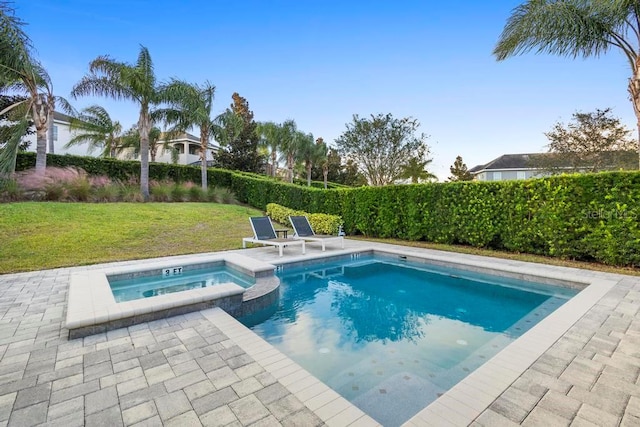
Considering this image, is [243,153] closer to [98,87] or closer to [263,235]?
[98,87]

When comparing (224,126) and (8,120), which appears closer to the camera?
(8,120)

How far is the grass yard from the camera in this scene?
872cm

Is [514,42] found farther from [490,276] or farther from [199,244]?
[199,244]

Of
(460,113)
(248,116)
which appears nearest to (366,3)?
(460,113)

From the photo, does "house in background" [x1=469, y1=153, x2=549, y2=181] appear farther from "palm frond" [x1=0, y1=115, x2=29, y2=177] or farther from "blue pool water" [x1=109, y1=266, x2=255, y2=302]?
"palm frond" [x1=0, y1=115, x2=29, y2=177]

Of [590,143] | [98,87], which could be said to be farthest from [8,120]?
[590,143]

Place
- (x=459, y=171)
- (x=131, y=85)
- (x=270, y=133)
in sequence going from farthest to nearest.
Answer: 1. (x=459, y=171)
2. (x=270, y=133)
3. (x=131, y=85)

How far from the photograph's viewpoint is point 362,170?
28.1m

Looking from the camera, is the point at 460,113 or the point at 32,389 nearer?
the point at 32,389

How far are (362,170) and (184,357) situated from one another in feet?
84.9

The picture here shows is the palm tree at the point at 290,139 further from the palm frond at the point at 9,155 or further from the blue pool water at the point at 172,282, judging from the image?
the blue pool water at the point at 172,282

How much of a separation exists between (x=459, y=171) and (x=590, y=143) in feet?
78.9

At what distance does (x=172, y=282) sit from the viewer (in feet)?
23.8

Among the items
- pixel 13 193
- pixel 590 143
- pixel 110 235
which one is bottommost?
pixel 110 235
